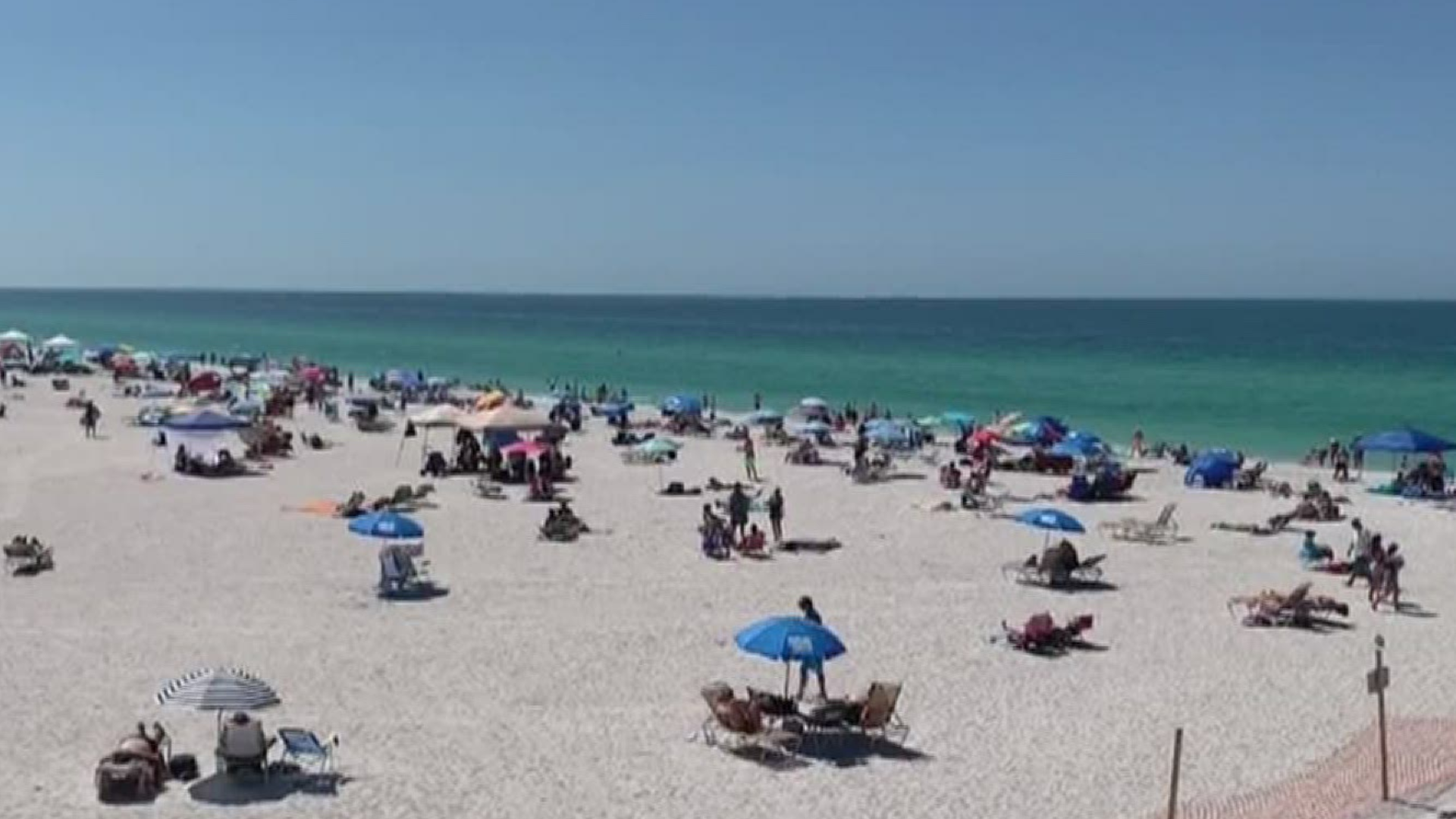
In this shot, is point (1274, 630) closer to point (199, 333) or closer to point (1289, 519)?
point (1289, 519)

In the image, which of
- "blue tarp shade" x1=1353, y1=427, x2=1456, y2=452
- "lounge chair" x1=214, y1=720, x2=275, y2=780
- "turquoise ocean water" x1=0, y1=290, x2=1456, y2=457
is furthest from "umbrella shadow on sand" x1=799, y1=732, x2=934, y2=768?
"turquoise ocean water" x1=0, y1=290, x2=1456, y2=457

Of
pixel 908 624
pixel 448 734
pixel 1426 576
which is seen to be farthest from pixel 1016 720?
pixel 1426 576

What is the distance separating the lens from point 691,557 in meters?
21.8

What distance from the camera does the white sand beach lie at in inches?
473

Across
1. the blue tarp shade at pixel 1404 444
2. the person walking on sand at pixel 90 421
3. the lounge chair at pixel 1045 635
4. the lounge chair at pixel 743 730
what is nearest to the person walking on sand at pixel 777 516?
the lounge chair at pixel 1045 635

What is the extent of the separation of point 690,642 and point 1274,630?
675 centimetres

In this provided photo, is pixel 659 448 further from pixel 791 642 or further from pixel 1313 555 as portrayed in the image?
pixel 791 642

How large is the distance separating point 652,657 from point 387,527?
5.38 m

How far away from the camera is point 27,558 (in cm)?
1978

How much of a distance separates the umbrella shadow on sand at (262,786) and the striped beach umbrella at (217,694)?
0.53 m

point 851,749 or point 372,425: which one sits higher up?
point 851,749

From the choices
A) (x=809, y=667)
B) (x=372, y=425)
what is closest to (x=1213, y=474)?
(x=809, y=667)

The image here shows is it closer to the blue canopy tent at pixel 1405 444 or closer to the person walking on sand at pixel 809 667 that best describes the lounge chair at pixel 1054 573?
the person walking on sand at pixel 809 667

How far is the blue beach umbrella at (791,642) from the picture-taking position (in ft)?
44.0
